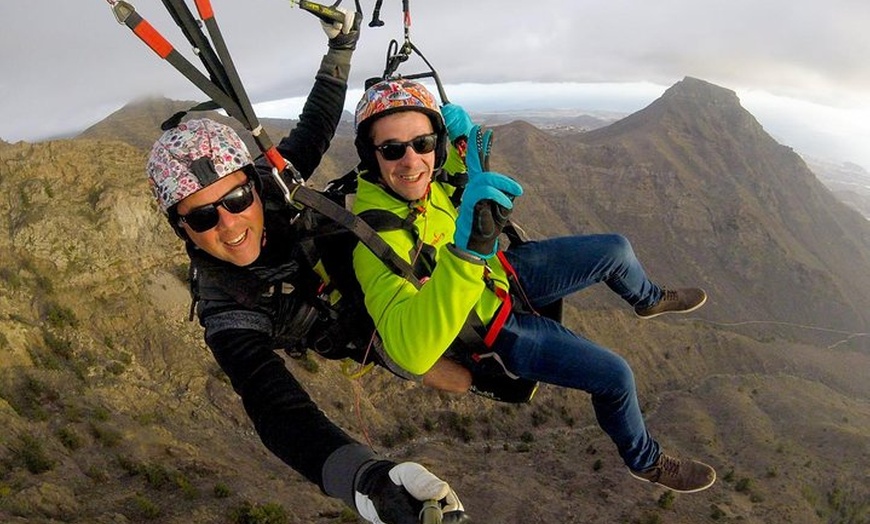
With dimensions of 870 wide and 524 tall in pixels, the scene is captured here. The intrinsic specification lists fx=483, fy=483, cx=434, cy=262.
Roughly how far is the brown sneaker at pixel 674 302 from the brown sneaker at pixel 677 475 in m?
1.65

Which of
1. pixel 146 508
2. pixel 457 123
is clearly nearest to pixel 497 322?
pixel 457 123

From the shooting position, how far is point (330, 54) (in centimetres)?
596

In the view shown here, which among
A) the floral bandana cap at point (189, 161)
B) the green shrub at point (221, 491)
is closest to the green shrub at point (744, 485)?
the green shrub at point (221, 491)

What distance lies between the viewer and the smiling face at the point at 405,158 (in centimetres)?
424

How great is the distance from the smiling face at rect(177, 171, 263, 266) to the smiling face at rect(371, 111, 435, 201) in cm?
117

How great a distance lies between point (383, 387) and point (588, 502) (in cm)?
1122

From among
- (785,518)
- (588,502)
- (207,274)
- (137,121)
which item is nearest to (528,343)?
(207,274)

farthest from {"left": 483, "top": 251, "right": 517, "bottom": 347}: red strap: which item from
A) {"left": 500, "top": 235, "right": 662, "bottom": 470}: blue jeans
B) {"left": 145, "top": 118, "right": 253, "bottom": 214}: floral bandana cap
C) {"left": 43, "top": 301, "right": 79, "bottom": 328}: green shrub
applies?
{"left": 43, "top": 301, "right": 79, "bottom": 328}: green shrub

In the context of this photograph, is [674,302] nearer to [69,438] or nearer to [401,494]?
[401,494]

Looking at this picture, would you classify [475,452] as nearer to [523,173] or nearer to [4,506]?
[4,506]

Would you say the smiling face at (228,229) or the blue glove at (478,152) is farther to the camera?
the smiling face at (228,229)

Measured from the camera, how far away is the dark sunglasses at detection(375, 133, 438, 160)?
4.25 metres

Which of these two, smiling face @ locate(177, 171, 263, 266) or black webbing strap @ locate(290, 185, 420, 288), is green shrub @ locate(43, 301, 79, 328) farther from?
black webbing strap @ locate(290, 185, 420, 288)

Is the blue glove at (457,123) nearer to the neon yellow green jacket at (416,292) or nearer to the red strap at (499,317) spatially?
the neon yellow green jacket at (416,292)
